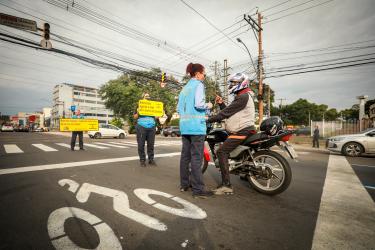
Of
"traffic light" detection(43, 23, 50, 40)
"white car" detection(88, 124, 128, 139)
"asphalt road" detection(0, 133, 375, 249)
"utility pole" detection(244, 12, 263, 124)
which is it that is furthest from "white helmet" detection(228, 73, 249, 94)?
"white car" detection(88, 124, 128, 139)

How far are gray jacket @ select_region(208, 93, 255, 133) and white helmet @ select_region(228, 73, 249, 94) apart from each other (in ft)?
0.48

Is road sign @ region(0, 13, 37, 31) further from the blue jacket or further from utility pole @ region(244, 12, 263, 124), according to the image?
utility pole @ region(244, 12, 263, 124)

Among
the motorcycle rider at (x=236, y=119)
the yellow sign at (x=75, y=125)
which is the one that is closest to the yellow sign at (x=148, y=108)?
the motorcycle rider at (x=236, y=119)

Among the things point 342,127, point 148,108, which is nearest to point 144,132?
point 148,108

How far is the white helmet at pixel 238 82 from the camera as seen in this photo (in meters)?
3.25

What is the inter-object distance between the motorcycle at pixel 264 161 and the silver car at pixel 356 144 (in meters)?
8.00

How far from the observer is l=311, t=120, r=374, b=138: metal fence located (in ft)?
62.9

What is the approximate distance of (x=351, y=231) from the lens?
81.7 inches

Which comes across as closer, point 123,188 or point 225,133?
point 123,188

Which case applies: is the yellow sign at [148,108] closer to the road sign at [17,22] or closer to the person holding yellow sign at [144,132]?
the person holding yellow sign at [144,132]

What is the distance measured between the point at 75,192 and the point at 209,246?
7.83 ft

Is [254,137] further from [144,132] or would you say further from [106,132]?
[106,132]

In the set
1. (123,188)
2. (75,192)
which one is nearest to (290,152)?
(123,188)

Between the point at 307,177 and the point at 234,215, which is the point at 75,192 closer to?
the point at 234,215
